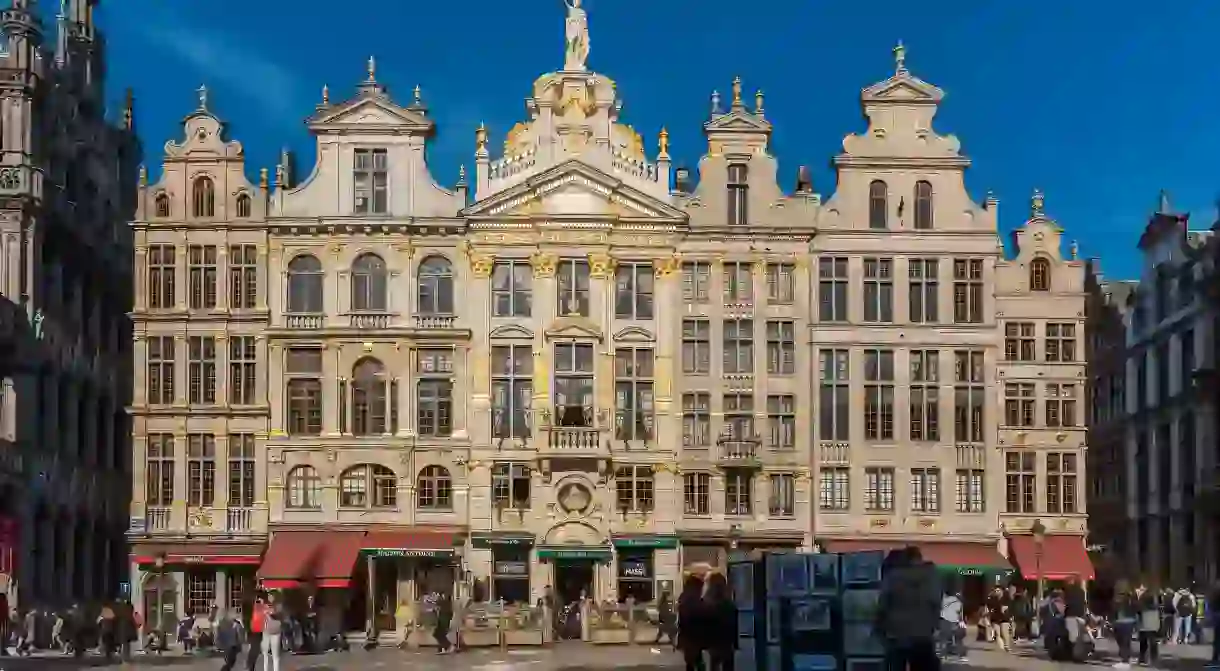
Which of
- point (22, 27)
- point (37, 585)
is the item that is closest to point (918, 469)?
point (37, 585)

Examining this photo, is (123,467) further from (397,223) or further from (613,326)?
(613,326)

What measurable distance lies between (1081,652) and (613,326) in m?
20.8

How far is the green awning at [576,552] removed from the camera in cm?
5278

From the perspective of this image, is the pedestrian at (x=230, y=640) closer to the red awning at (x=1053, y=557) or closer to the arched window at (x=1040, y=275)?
the red awning at (x=1053, y=557)

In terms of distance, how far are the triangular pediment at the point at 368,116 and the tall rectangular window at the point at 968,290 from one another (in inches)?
672

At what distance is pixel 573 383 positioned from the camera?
53.9 m

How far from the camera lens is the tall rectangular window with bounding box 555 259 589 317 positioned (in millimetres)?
54156

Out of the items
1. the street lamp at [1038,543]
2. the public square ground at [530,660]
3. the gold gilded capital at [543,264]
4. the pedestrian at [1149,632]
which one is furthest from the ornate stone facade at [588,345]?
the pedestrian at [1149,632]

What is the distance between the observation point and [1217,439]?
5622 centimetres

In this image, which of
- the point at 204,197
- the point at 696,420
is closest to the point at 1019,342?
the point at 696,420

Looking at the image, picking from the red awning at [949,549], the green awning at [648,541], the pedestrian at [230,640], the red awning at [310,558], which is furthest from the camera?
the green awning at [648,541]

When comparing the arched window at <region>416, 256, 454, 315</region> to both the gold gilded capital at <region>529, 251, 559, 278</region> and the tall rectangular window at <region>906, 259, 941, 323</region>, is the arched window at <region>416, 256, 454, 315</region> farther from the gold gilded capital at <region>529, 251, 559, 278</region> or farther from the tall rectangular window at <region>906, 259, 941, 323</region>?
the tall rectangular window at <region>906, 259, 941, 323</region>

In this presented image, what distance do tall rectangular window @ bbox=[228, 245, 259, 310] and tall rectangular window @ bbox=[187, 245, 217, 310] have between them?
1.91 feet

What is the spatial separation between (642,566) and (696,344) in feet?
23.0
